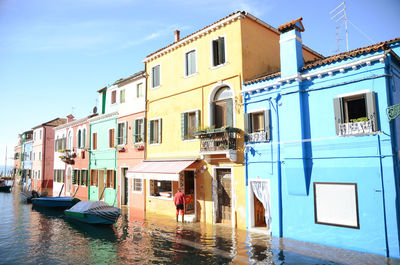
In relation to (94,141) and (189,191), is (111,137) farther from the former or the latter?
(189,191)

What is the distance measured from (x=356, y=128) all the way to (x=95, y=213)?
43.9 feet

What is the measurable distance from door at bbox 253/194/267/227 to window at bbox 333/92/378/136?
5.08 meters

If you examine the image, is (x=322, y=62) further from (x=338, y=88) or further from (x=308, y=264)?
(x=308, y=264)

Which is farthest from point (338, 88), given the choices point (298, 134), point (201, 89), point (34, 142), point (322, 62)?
point (34, 142)

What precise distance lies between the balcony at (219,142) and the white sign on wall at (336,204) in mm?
4084

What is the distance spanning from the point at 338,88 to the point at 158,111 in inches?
441

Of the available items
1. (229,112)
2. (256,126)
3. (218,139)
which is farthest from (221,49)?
(218,139)

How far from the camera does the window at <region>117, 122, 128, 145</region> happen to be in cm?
2186

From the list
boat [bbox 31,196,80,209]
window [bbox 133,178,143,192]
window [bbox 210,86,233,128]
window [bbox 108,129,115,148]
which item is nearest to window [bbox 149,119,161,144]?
window [bbox 133,178,143,192]

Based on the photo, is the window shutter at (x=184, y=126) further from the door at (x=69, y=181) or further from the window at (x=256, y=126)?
the door at (x=69, y=181)

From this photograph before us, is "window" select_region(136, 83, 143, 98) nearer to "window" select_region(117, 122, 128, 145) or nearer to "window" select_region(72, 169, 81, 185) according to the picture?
"window" select_region(117, 122, 128, 145)

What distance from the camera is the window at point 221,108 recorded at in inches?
570

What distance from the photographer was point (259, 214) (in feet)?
44.7

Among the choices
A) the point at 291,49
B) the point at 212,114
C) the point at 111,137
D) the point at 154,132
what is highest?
Result: the point at 291,49
